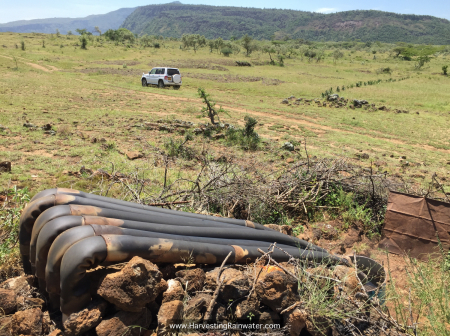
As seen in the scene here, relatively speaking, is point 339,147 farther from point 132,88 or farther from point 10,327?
point 132,88

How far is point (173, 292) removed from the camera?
220cm

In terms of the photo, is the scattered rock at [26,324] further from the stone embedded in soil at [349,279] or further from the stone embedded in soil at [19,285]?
the stone embedded in soil at [349,279]

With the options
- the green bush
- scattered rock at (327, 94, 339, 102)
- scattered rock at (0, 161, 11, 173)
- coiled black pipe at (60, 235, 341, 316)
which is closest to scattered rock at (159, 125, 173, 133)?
the green bush

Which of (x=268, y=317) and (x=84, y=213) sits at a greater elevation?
(x=84, y=213)

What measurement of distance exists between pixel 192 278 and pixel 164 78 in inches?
691

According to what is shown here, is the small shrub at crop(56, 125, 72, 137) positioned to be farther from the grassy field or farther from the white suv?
the white suv

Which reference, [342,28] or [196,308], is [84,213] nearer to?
[196,308]

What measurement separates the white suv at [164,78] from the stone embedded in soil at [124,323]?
58.1ft

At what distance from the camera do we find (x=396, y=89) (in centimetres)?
2144

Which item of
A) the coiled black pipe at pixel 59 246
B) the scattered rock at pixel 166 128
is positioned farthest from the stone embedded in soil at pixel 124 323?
the scattered rock at pixel 166 128

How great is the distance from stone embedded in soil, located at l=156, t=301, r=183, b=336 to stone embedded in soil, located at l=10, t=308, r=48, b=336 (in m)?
0.80

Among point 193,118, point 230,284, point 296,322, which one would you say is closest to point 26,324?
point 230,284

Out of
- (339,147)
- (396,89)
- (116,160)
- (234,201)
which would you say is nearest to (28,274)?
(234,201)

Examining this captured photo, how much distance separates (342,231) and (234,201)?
1636mm
